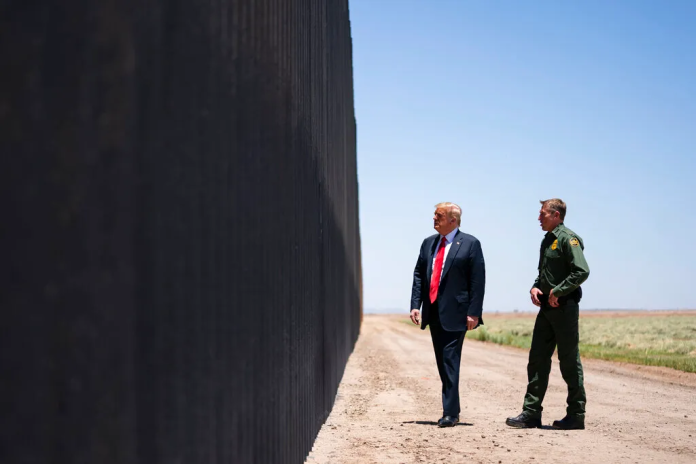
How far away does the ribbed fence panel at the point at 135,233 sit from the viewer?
1.67 m

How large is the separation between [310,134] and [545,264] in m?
2.87

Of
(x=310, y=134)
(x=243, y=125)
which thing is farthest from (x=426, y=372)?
(x=243, y=125)

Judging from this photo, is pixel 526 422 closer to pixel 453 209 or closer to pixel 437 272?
pixel 437 272

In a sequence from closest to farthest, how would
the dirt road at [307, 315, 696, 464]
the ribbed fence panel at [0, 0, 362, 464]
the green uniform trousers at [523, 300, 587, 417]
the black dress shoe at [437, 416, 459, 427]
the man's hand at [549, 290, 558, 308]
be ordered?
the ribbed fence panel at [0, 0, 362, 464]
the dirt road at [307, 315, 696, 464]
the black dress shoe at [437, 416, 459, 427]
the green uniform trousers at [523, 300, 587, 417]
the man's hand at [549, 290, 558, 308]

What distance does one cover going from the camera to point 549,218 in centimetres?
784

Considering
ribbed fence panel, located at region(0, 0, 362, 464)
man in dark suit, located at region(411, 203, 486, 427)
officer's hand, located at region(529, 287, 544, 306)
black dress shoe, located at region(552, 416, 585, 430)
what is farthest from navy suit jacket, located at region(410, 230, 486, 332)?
ribbed fence panel, located at region(0, 0, 362, 464)

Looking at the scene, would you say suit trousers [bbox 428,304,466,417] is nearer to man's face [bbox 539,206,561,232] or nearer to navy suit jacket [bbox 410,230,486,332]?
navy suit jacket [bbox 410,230,486,332]

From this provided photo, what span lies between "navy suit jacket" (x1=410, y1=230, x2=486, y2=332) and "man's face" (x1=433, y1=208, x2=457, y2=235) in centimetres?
11

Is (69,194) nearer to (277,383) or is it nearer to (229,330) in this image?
(229,330)

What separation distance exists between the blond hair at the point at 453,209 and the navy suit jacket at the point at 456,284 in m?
0.15

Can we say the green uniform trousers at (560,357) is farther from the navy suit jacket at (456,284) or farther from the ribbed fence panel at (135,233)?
the ribbed fence panel at (135,233)

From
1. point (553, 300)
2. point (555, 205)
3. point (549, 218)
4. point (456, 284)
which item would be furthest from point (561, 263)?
point (456, 284)

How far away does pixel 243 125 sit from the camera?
3.46 meters

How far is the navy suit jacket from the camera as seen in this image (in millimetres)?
7582
